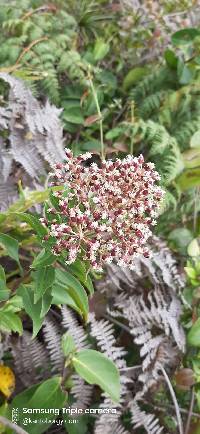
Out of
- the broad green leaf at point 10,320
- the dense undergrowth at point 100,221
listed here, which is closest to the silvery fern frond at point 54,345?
the dense undergrowth at point 100,221

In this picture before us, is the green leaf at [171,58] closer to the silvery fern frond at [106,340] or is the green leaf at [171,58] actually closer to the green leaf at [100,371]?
the silvery fern frond at [106,340]

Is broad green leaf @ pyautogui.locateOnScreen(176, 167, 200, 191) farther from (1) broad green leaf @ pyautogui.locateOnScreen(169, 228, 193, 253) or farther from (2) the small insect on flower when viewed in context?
(2) the small insect on flower

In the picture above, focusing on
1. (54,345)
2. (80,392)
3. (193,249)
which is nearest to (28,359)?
(54,345)

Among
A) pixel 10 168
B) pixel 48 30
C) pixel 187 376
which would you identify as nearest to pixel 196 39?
pixel 48 30

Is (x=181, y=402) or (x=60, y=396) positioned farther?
(x=181, y=402)

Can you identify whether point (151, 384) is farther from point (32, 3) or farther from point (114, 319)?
point (32, 3)
